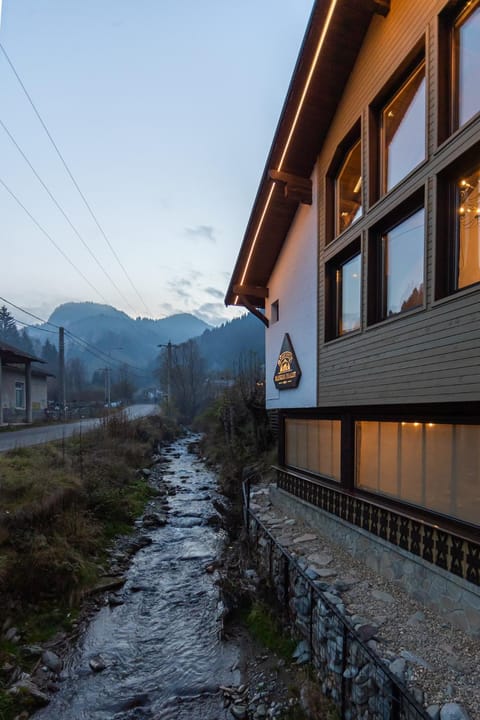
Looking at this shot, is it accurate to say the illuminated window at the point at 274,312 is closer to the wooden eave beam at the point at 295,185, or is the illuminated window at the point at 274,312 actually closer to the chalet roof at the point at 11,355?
the wooden eave beam at the point at 295,185

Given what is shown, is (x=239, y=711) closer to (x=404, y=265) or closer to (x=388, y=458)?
(x=388, y=458)

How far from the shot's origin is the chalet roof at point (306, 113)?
6.21m

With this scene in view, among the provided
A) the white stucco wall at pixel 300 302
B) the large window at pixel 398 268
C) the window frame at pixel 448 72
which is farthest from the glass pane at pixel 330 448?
the window frame at pixel 448 72

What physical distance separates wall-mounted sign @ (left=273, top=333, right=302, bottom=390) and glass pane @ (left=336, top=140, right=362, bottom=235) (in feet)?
10.5

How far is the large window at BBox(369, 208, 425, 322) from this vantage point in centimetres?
519

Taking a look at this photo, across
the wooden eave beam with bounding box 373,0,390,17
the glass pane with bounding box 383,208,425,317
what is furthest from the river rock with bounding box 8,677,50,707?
the wooden eave beam with bounding box 373,0,390,17

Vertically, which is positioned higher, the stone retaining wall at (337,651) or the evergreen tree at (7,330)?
the evergreen tree at (7,330)

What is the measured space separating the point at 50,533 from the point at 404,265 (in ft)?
31.0

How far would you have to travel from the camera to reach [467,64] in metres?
4.37

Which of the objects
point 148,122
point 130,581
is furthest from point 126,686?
point 148,122

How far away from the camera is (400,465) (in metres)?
5.82

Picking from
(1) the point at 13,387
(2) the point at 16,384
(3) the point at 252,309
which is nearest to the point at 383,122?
(3) the point at 252,309

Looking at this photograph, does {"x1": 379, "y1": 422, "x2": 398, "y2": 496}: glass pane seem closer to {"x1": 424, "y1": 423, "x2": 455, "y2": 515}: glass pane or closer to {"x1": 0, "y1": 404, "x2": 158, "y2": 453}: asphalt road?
{"x1": 424, "y1": 423, "x2": 455, "y2": 515}: glass pane

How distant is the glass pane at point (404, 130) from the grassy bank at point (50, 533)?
950 cm
